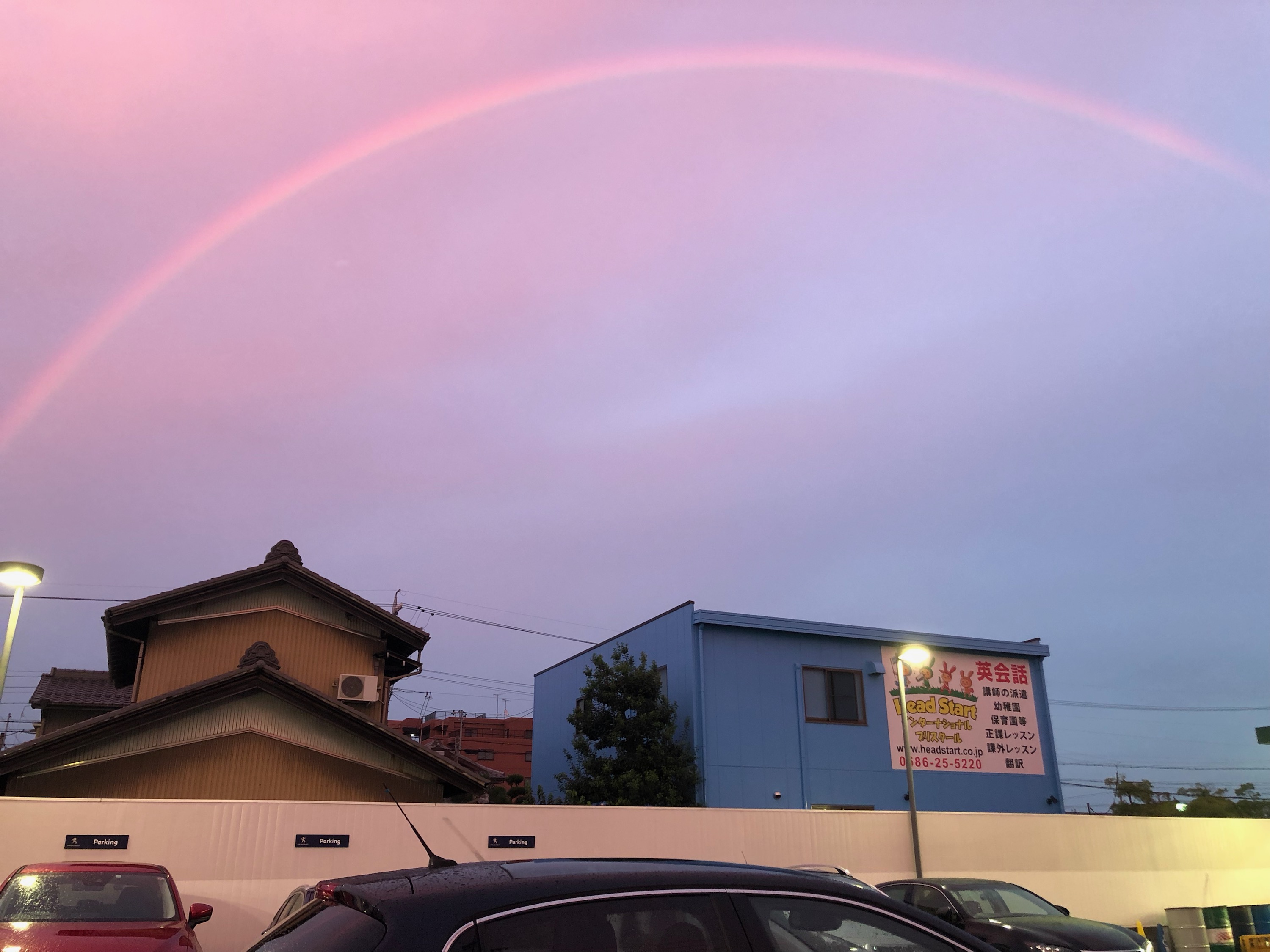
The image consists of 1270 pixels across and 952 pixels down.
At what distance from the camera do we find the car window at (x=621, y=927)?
2988 mm

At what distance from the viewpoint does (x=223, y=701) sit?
724 inches

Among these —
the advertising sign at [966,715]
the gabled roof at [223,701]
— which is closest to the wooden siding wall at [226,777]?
the gabled roof at [223,701]

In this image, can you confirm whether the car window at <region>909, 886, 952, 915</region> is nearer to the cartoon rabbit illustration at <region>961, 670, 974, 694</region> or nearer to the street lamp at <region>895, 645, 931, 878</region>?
the street lamp at <region>895, 645, 931, 878</region>

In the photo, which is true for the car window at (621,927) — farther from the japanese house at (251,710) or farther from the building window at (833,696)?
the building window at (833,696)

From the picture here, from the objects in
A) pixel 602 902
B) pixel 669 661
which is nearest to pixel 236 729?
pixel 669 661

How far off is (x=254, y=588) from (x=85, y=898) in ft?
43.2

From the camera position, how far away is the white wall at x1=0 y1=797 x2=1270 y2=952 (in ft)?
43.7

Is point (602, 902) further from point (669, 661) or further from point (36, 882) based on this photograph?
point (669, 661)

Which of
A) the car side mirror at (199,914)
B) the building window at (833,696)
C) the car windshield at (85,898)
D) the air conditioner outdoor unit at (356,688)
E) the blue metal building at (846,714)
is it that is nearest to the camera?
the car windshield at (85,898)

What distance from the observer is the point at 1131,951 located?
35.9 feet

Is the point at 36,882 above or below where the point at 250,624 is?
below

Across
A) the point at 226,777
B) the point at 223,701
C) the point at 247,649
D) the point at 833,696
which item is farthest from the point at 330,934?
the point at 833,696

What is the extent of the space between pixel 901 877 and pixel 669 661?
8932mm

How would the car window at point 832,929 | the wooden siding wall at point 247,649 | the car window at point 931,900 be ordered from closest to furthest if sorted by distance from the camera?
the car window at point 832,929 → the car window at point 931,900 → the wooden siding wall at point 247,649
